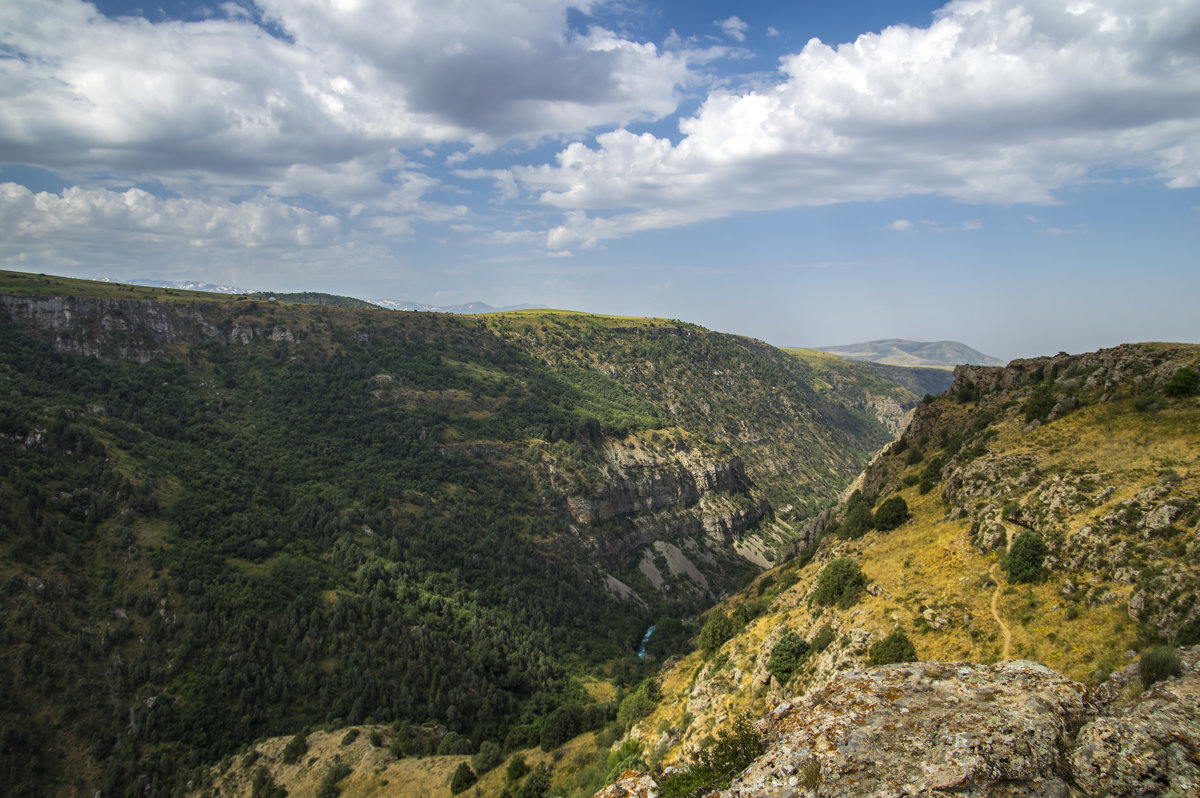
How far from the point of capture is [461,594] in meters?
111

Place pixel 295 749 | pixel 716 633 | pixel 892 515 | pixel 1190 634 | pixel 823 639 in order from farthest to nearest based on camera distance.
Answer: pixel 295 749
pixel 716 633
pixel 892 515
pixel 823 639
pixel 1190 634

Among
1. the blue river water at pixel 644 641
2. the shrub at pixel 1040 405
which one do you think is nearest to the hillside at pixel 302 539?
the blue river water at pixel 644 641

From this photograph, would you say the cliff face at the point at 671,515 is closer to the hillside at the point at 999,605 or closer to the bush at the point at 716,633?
the bush at the point at 716,633

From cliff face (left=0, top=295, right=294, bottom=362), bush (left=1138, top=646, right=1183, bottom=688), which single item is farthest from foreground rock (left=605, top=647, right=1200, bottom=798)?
cliff face (left=0, top=295, right=294, bottom=362)

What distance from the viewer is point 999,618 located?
31109mm

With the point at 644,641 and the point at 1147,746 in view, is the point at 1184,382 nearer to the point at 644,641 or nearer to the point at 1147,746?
the point at 1147,746

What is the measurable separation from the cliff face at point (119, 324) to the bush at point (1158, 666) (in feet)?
601

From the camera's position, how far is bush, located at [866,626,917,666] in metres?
31.5

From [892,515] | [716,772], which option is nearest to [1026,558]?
[892,515]

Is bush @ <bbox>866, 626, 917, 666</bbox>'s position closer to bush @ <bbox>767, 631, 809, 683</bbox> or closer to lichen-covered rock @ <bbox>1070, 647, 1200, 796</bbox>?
bush @ <bbox>767, 631, 809, 683</bbox>

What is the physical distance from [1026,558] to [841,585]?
13.0m

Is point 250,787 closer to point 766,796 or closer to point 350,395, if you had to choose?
point 766,796

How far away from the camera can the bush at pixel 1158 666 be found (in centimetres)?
1365

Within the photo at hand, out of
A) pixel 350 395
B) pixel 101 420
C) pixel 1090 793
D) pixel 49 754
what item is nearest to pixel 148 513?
pixel 101 420
